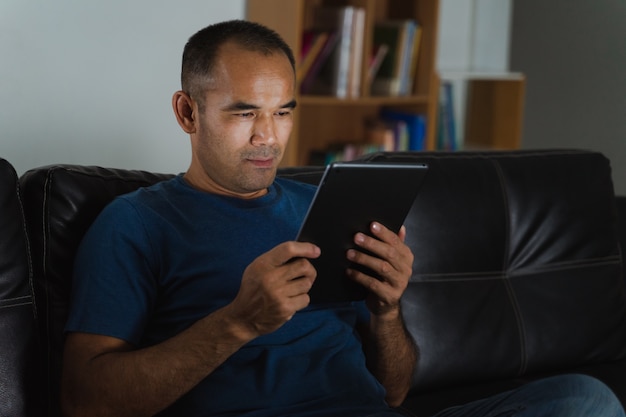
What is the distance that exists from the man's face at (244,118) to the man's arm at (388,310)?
25 cm

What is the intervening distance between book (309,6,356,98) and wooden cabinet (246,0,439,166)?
6 centimetres

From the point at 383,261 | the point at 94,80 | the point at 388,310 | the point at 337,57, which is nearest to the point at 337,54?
the point at 337,57

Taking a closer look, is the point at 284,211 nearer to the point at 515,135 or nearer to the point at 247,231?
the point at 247,231

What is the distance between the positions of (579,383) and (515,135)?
2596 mm

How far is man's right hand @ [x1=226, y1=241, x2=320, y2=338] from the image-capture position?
1311 millimetres

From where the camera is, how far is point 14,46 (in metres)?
2.23

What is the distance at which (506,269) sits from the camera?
206cm

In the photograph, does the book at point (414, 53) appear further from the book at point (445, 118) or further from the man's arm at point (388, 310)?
the man's arm at point (388, 310)

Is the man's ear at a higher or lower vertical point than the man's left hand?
higher

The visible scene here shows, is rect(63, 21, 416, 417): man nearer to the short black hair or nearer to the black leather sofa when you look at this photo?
the short black hair

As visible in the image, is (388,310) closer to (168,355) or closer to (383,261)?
(383,261)

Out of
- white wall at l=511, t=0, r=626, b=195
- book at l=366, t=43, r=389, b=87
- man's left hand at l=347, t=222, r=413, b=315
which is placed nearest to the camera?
man's left hand at l=347, t=222, r=413, b=315

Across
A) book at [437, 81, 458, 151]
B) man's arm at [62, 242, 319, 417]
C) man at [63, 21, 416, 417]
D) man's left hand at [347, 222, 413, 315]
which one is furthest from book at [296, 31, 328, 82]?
man's arm at [62, 242, 319, 417]

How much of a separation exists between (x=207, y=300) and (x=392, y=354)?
14.5 inches
